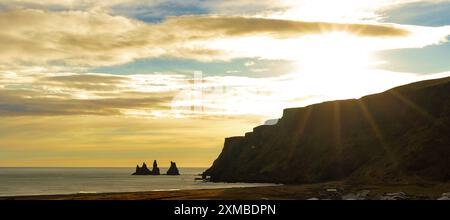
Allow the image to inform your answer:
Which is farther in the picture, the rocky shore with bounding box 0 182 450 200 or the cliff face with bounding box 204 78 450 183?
the cliff face with bounding box 204 78 450 183

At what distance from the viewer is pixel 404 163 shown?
138 m

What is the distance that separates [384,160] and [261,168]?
5716 centimetres

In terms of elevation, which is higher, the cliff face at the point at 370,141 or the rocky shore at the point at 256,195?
the cliff face at the point at 370,141

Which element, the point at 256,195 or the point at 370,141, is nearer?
the point at 256,195

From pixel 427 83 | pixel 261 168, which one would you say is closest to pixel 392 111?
pixel 427 83

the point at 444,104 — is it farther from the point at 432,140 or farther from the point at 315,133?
the point at 315,133

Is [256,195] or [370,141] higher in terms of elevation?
[370,141]

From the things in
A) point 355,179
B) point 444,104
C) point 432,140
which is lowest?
point 355,179

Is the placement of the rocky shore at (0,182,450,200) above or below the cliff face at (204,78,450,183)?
below

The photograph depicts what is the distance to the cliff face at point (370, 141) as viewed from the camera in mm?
137750

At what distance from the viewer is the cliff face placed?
13775 cm

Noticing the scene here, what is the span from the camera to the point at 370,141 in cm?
16138
